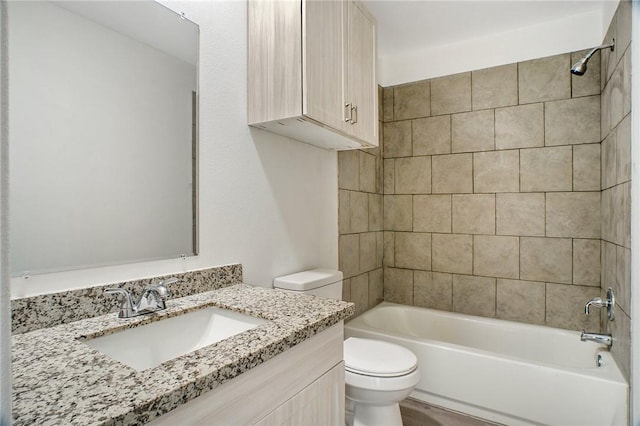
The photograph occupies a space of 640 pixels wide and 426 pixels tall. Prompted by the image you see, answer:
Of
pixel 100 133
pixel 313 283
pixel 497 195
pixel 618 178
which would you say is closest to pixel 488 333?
pixel 497 195

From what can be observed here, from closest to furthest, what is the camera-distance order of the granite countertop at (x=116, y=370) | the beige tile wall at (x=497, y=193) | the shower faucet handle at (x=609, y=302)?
the granite countertop at (x=116, y=370) < the shower faucet handle at (x=609, y=302) < the beige tile wall at (x=497, y=193)

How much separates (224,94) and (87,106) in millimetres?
559

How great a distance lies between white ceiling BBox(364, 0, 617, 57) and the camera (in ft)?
7.18

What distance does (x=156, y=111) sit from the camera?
1.23 m

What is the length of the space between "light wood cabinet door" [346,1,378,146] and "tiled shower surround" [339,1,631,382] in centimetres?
53

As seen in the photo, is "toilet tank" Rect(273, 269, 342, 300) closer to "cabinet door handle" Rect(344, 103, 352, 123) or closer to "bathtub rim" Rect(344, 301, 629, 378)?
"bathtub rim" Rect(344, 301, 629, 378)

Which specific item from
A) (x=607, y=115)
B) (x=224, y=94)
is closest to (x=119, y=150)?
(x=224, y=94)

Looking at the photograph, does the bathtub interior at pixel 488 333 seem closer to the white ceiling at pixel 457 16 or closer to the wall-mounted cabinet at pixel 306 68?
the wall-mounted cabinet at pixel 306 68

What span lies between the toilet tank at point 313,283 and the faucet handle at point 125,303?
2.54 feet

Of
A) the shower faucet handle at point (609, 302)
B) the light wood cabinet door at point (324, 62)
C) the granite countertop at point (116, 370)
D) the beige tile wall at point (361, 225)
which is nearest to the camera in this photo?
the granite countertop at point (116, 370)

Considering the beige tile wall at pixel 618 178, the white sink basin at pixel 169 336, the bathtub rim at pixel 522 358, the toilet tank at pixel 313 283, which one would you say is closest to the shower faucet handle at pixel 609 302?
the beige tile wall at pixel 618 178

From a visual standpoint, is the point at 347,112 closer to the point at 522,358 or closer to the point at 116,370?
the point at 116,370

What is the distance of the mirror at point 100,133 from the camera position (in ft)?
2.99

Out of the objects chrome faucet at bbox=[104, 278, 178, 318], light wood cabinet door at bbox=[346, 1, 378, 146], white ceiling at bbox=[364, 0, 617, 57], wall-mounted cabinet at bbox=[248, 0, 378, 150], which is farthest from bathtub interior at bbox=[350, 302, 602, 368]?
white ceiling at bbox=[364, 0, 617, 57]
